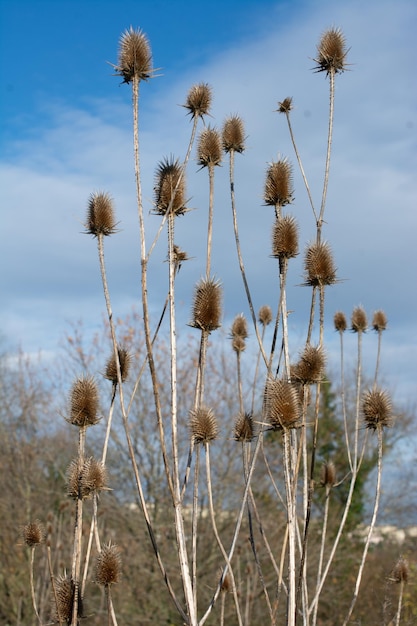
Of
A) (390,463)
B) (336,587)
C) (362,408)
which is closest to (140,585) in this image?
(336,587)

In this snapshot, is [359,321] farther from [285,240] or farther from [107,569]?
[107,569]

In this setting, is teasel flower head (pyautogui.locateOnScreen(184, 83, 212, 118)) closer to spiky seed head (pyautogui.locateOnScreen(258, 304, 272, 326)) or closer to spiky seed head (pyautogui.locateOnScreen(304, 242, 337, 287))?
spiky seed head (pyautogui.locateOnScreen(304, 242, 337, 287))

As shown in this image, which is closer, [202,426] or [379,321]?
[202,426]

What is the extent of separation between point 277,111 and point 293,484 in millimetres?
2378

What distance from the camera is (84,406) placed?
3812 millimetres

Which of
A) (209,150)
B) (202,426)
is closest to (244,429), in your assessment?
(202,426)

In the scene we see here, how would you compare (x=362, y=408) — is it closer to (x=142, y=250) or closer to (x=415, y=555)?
(x=142, y=250)

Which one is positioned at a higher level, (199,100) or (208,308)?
(199,100)

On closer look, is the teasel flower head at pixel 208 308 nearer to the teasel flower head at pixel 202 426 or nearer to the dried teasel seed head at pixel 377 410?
the teasel flower head at pixel 202 426

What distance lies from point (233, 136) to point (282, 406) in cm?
171

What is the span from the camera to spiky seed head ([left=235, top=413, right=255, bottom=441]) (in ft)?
13.3

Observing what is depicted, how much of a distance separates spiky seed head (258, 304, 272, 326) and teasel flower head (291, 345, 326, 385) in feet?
6.00

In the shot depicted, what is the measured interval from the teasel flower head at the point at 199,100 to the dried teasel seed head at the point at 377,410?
176 cm

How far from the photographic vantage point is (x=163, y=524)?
54.5 feet
